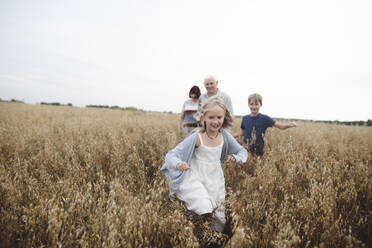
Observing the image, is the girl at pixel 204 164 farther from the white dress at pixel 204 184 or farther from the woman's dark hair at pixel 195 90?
the woman's dark hair at pixel 195 90

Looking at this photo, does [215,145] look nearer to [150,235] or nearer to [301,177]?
[150,235]

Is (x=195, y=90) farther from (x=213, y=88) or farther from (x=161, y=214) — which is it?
(x=161, y=214)

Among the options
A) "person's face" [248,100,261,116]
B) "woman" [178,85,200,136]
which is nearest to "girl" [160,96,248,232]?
"person's face" [248,100,261,116]

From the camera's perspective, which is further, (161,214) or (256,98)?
(256,98)

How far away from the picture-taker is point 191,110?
4.40m

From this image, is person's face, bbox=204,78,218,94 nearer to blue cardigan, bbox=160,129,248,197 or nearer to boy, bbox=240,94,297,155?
boy, bbox=240,94,297,155

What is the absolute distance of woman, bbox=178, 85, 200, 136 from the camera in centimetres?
440

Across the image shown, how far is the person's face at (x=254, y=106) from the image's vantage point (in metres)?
3.52

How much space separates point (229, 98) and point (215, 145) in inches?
86.6

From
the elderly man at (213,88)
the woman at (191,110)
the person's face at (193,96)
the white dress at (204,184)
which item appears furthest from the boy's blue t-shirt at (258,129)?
the white dress at (204,184)

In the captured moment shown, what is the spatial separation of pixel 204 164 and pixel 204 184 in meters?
0.21

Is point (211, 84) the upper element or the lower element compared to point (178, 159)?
upper

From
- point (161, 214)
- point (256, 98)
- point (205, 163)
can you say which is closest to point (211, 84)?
point (256, 98)

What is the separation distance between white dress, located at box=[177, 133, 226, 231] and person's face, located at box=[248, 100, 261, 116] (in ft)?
5.95
